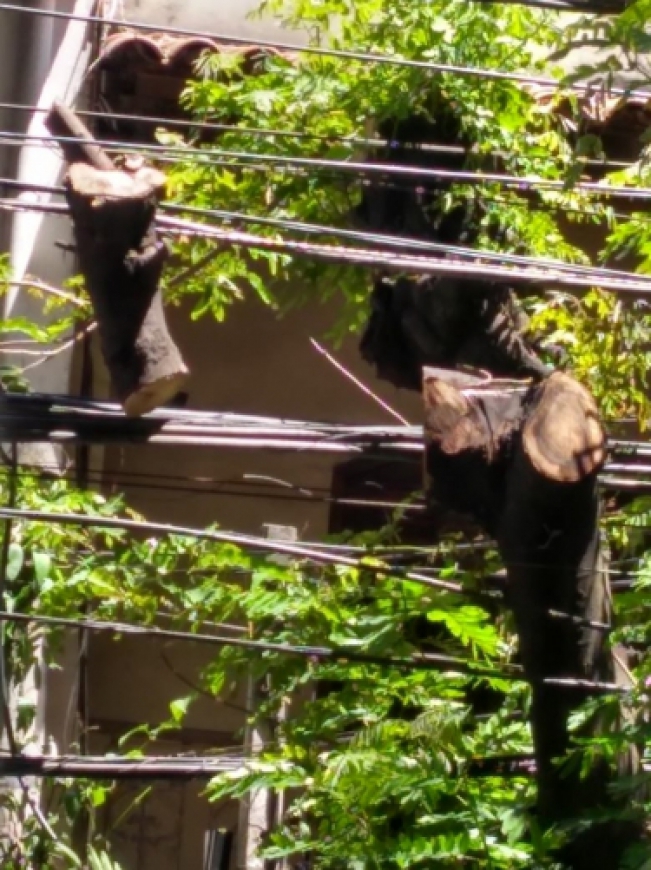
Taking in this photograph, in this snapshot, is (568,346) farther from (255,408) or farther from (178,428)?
(255,408)

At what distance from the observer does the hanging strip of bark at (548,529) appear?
409cm

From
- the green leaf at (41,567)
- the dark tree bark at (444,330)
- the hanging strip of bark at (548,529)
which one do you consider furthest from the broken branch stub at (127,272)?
the green leaf at (41,567)

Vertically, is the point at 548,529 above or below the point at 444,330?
below

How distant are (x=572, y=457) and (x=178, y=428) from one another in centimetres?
120

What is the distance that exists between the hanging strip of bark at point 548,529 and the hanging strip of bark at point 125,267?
0.71 m

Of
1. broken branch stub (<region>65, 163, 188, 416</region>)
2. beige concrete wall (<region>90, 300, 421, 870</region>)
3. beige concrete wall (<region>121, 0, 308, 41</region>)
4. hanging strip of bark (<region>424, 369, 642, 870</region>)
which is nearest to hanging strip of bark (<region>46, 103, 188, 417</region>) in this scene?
broken branch stub (<region>65, 163, 188, 416</region>)

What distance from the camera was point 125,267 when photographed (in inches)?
165

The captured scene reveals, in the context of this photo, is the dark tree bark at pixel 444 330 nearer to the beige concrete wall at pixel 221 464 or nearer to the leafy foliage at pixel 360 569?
the leafy foliage at pixel 360 569

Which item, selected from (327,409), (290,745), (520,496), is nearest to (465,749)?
(290,745)

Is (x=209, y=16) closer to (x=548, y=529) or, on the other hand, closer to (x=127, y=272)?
(x=127, y=272)

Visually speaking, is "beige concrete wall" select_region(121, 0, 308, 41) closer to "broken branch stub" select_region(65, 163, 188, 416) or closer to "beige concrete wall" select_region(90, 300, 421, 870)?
"beige concrete wall" select_region(90, 300, 421, 870)

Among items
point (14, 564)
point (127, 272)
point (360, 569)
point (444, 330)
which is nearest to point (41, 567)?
point (14, 564)

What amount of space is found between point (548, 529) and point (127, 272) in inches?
48.7

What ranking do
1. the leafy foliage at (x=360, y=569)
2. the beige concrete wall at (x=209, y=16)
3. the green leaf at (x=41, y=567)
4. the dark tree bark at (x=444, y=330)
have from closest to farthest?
the leafy foliage at (x=360, y=569), the dark tree bark at (x=444, y=330), the green leaf at (x=41, y=567), the beige concrete wall at (x=209, y=16)
